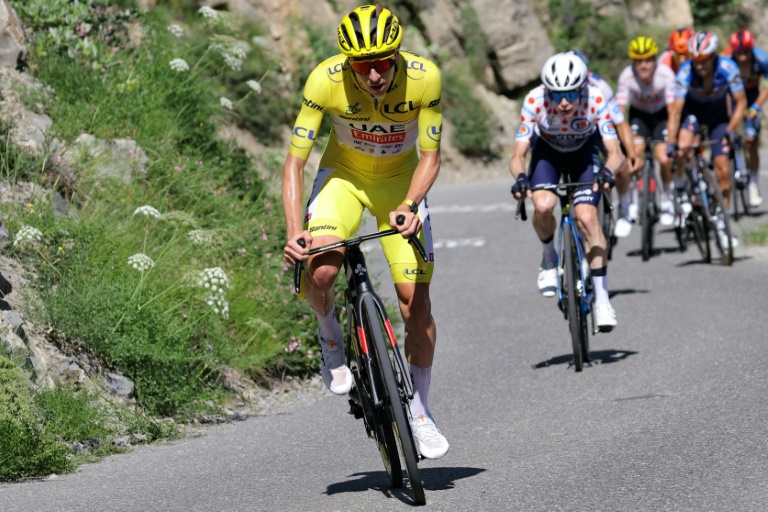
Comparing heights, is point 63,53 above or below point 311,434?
above

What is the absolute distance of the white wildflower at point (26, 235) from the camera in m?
8.38

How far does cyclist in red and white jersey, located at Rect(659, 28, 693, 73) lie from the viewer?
16328mm

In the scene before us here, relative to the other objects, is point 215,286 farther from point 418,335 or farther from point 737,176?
→ point 737,176

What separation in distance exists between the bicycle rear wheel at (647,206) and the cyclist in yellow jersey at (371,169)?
312 inches

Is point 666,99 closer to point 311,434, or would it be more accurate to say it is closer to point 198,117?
point 198,117

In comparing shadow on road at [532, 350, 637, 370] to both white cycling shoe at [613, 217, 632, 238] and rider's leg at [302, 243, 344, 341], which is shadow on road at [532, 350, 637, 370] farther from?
rider's leg at [302, 243, 344, 341]

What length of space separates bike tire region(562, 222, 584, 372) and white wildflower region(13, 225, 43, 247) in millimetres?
3637

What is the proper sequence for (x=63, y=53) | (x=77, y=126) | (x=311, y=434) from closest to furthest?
1. (x=311, y=434)
2. (x=77, y=126)
3. (x=63, y=53)

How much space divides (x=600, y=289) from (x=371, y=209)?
3.31 m

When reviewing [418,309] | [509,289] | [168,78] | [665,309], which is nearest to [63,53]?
[168,78]

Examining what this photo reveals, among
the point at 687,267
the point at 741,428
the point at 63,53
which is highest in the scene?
the point at 63,53

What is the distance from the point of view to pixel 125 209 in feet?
32.6

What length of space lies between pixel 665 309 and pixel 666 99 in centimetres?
377

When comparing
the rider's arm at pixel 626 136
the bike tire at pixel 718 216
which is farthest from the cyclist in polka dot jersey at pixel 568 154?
the bike tire at pixel 718 216
